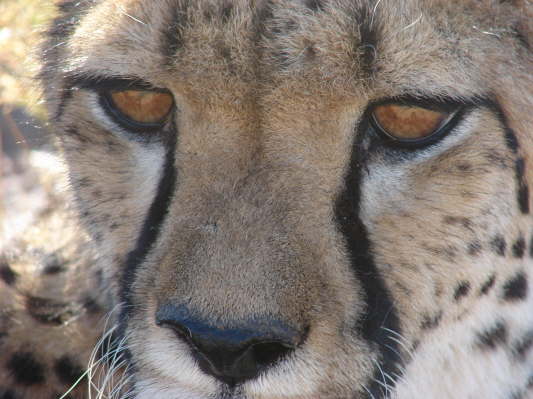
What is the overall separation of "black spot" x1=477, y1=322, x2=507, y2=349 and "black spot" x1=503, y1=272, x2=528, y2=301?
0.06 m

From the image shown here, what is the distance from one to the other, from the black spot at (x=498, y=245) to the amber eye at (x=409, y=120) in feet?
0.73

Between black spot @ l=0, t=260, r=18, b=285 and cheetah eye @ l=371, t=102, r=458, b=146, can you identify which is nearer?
cheetah eye @ l=371, t=102, r=458, b=146

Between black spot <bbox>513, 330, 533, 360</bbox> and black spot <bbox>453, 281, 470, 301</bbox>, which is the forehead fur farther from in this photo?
black spot <bbox>513, 330, 533, 360</bbox>

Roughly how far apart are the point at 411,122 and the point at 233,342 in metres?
0.44

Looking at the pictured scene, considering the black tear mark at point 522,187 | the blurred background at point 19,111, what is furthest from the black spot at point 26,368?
the black tear mark at point 522,187

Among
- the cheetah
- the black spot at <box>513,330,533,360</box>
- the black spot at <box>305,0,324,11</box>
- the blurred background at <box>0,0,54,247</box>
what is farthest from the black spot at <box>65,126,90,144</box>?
the black spot at <box>513,330,533,360</box>

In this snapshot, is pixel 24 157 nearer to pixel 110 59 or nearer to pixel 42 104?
pixel 42 104

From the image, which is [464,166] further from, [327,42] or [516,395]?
[516,395]

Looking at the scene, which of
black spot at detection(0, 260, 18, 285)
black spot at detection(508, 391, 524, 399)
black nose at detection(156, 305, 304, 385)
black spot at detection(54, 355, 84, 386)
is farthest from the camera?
black spot at detection(0, 260, 18, 285)

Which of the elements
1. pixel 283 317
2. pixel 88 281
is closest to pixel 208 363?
pixel 283 317

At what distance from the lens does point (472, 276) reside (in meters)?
1.40

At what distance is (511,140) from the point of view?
135 centimetres

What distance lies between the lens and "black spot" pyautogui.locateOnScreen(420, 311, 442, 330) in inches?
55.4

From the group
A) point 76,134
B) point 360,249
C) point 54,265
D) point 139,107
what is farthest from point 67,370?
point 360,249
